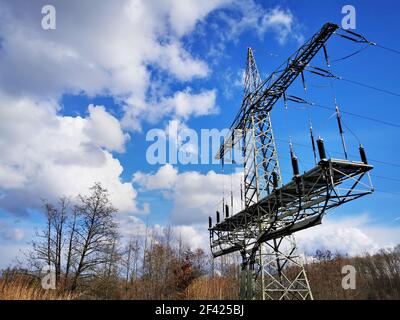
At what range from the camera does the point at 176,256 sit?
50.9 m

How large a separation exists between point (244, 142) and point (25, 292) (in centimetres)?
1637

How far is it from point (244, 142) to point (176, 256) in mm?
35758

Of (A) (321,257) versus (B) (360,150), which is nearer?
(B) (360,150)

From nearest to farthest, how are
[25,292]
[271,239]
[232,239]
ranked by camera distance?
[25,292] → [271,239] → [232,239]

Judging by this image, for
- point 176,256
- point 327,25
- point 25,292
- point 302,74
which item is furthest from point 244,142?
point 176,256

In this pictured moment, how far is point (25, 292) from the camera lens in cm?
831

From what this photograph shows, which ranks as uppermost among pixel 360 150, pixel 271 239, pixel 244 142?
pixel 244 142
